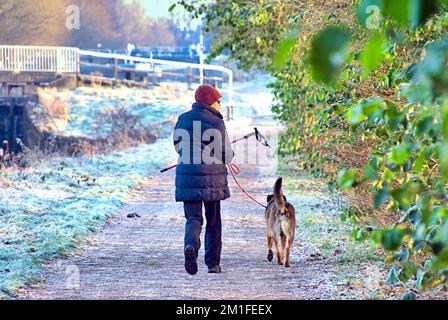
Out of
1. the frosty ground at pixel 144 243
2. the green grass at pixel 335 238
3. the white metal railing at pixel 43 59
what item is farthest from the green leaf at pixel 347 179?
the white metal railing at pixel 43 59

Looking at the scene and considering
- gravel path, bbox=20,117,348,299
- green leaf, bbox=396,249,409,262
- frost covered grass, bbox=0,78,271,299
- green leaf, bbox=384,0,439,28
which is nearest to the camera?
green leaf, bbox=384,0,439,28

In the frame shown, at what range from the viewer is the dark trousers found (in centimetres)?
919

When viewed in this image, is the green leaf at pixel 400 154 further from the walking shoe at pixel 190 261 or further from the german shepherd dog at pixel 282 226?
the german shepherd dog at pixel 282 226

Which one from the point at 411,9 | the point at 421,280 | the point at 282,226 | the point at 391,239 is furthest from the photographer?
the point at 282,226

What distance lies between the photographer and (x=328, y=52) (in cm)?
218

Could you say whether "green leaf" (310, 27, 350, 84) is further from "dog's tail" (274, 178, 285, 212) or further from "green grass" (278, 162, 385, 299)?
"dog's tail" (274, 178, 285, 212)

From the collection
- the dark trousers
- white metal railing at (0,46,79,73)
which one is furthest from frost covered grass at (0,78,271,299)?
white metal railing at (0,46,79,73)

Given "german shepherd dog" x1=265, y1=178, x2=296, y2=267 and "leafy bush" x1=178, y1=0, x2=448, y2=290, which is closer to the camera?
"leafy bush" x1=178, y1=0, x2=448, y2=290

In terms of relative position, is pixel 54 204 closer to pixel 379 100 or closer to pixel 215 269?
pixel 215 269

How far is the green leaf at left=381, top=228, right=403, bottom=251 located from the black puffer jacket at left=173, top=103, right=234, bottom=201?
5.27 meters

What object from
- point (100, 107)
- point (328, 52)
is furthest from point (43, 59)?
point (328, 52)

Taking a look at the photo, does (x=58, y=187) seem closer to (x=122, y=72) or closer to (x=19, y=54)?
A: (x=19, y=54)

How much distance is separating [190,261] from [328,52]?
687cm
